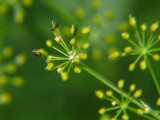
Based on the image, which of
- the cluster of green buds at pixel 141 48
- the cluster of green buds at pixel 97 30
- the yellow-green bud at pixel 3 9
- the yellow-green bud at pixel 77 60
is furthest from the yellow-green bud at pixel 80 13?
the yellow-green bud at pixel 77 60

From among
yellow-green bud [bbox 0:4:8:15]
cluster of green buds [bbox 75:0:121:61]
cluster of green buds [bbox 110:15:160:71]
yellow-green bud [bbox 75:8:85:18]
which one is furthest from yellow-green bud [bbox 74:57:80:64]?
yellow-green bud [bbox 75:8:85:18]

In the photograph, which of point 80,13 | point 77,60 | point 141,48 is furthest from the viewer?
point 80,13

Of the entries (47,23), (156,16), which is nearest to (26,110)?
(47,23)

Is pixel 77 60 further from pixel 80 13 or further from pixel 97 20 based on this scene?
pixel 80 13

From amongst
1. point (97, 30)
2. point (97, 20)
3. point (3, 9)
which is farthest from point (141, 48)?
point (3, 9)

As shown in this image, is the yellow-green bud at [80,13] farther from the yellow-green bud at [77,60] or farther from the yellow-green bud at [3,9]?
the yellow-green bud at [77,60]

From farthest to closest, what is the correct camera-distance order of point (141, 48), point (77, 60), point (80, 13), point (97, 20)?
point (80, 13) < point (97, 20) < point (141, 48) < point (77, 60)

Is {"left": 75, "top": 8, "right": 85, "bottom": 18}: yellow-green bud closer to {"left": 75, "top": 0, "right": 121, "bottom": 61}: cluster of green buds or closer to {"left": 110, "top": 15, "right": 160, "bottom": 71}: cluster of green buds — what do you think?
{"left": 75, "top": 0, "right": 121, "bottom": 61}: cluster of green buds

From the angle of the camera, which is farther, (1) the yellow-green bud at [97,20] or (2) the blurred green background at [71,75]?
(2) the blurred green background at [71,75]
